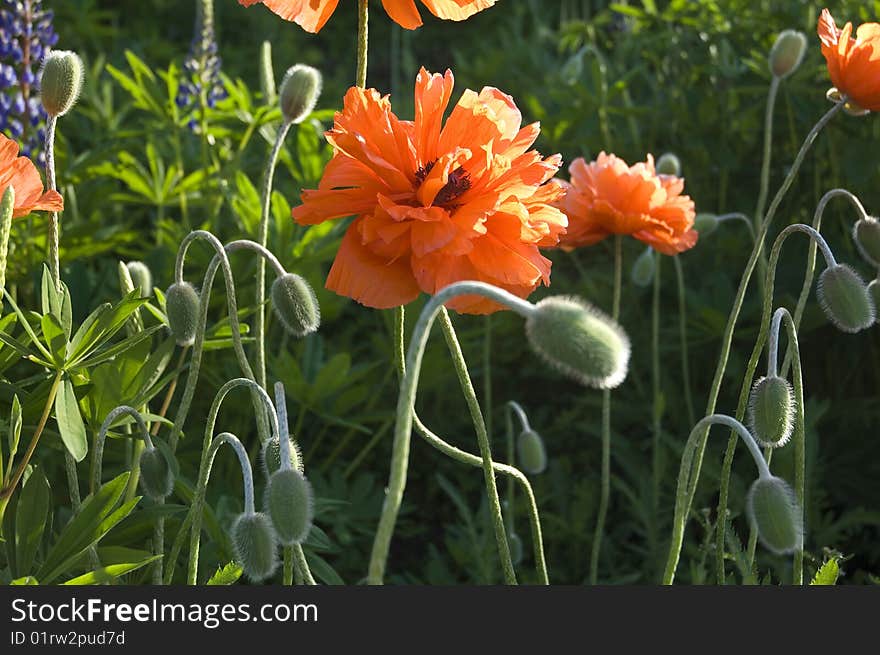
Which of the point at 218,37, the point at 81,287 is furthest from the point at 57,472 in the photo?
the point at 218,37

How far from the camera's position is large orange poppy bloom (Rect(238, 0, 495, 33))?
1.29m

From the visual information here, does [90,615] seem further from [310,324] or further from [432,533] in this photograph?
[432,533]

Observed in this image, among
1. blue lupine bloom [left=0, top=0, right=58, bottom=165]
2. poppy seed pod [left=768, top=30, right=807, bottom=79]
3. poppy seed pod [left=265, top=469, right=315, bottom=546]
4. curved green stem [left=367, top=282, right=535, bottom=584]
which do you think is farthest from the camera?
blue lupine bloom [left=0, top=0, right=58, bottom=165]

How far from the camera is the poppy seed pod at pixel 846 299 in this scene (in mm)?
1350

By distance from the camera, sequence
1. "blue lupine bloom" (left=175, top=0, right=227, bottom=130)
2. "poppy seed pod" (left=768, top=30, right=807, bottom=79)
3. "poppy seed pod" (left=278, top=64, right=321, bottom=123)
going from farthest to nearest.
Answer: "blue lupine bloom" (left=175, top=0, right=227, bottom=130), "poppy seed pod" (left=768, top=30, right=807, bottom=79), "poppy seed pod" (left=278, top=64, right=321, bottom=123)

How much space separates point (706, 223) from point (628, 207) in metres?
0.31

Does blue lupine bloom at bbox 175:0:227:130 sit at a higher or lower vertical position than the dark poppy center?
higher

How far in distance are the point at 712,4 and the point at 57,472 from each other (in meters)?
1.93

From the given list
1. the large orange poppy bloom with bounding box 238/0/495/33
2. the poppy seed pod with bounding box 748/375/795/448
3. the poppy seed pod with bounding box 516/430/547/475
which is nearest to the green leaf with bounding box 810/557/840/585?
the poppy seed pod with bounding box 748/375/795/448

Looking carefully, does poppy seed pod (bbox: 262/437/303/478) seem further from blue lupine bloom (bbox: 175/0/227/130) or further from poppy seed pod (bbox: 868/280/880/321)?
blue lupine bloom (bbox: 175/0/227/130)

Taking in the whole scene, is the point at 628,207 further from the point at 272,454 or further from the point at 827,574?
the point at 272,454

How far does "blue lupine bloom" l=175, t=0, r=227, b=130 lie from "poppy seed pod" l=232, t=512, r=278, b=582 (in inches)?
59.3

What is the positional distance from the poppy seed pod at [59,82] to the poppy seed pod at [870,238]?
1.00 meters

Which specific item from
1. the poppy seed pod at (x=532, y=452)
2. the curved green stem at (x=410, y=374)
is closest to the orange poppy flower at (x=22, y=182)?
the curved green stem at (x=410, y=374)
